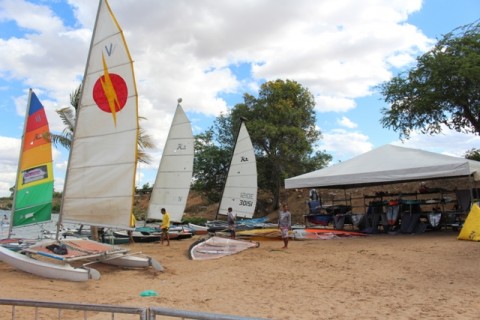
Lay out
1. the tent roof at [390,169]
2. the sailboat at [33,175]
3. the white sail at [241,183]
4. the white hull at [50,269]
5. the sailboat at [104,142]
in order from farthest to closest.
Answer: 1. the white sail at [241,183]
2. the tent roof at [390,169]
3. the sailboat at [33,175]
4. the sailboat at [104,142]
5. the white hull at [50,269]

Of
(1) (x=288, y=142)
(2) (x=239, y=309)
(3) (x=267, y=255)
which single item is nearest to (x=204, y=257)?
(3) (x=267, y=255)

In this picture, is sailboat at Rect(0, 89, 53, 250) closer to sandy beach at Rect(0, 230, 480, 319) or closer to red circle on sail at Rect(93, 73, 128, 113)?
sandy beach at Rect(0, 230, 480, 319)

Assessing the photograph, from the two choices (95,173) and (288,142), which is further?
(288,142)

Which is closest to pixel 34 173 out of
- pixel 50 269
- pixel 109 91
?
pixel 109 91

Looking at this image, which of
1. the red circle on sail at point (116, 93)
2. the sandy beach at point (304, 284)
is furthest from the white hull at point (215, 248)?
the red circle on sail at point (116, 93)

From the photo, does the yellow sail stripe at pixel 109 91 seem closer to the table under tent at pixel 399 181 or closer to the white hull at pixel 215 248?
the white hull at pixel 215 248

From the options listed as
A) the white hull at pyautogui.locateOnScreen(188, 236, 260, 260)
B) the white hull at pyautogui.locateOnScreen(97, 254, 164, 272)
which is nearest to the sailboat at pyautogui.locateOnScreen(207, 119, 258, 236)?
the white hull at pyautogui.locateOnScreen(188, 236, 260, 260)

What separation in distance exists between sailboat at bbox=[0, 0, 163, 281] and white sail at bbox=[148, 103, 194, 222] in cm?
813

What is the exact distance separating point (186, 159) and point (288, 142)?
14.7 meters

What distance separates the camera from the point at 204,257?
12.2 metres

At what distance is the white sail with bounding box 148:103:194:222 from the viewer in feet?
59.5

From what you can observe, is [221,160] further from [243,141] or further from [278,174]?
[243,141]

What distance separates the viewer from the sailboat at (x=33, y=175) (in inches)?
458

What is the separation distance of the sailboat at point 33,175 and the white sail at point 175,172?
627 centimetres
